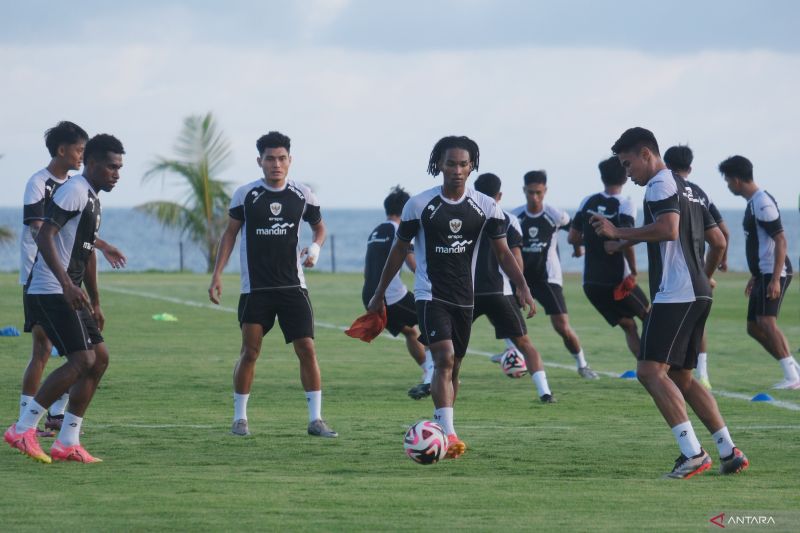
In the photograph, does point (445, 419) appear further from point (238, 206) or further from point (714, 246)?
point (238, 206)

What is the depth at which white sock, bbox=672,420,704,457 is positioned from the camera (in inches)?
347

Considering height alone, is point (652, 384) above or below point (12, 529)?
above

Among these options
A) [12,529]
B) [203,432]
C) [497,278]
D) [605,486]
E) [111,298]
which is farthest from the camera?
[111,298]

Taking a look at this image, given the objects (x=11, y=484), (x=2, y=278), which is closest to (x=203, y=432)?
(x=11, y=484)

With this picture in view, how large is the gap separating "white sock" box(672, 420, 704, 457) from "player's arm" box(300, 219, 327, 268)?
3295 mm

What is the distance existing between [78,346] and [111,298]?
898 inches

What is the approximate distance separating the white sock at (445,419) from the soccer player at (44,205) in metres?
2.55

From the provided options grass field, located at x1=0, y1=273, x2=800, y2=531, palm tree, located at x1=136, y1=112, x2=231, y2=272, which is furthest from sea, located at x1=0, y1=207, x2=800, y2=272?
grass field, located at x1=0, y1=273, x2=800, y2=531

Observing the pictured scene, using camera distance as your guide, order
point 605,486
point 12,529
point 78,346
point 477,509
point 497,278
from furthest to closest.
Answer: point 497,278, point 78,346, point 605,486, point 477,509, point 12,529

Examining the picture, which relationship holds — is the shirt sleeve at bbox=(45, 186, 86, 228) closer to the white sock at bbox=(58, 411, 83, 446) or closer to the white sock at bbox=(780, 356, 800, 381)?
the white sock at bbox=(58, 411, 83, 446)

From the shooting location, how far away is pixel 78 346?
9.43 meters

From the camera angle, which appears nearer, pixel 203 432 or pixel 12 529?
pixel 12 529

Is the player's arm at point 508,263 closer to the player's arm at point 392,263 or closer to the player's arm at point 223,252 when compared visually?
the player's arm at point 392,263

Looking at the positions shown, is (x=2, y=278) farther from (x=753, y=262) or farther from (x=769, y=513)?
(x=769, y=513)
